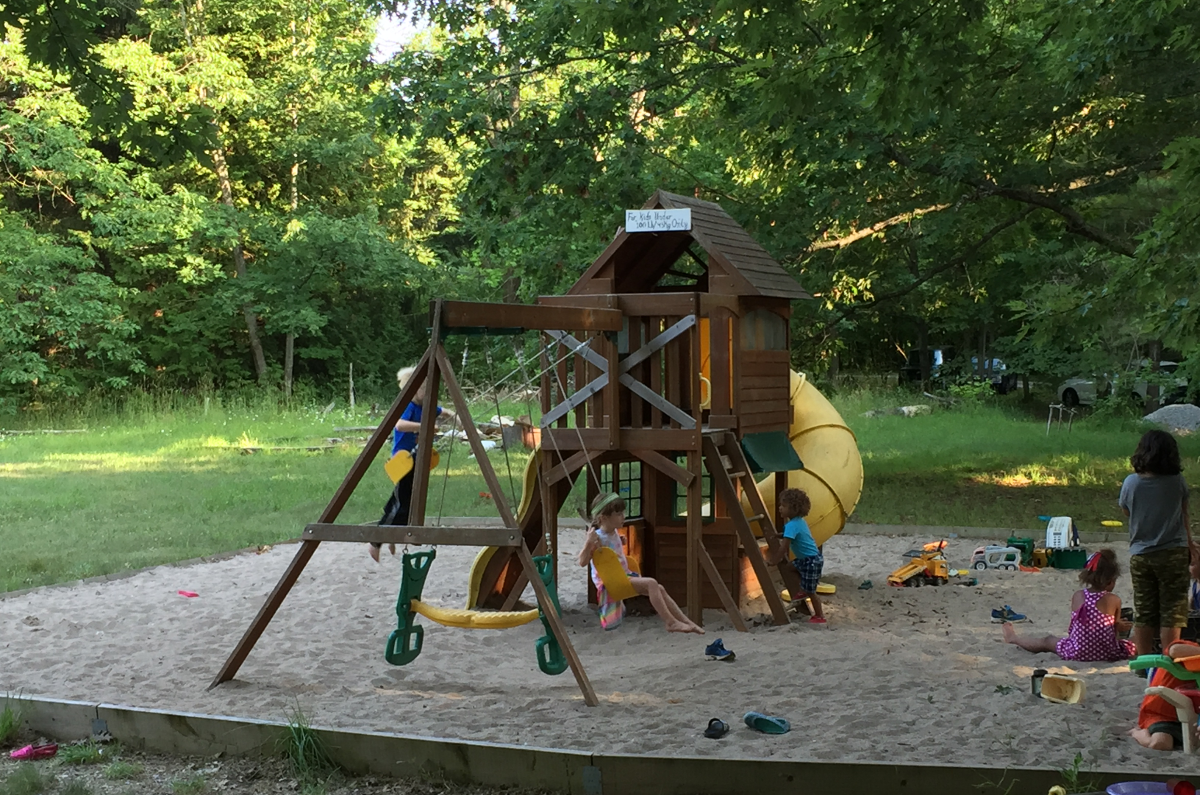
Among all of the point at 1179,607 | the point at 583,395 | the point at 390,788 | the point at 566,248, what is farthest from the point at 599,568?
the point at 566,248

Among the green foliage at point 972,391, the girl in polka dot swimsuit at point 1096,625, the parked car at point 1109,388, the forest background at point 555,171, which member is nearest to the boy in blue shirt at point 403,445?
the forest background at point 555,171

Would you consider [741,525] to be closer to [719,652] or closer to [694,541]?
[694,541]

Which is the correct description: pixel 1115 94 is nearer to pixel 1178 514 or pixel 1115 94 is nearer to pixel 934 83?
pixel 934 83

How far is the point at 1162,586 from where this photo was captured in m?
5.81

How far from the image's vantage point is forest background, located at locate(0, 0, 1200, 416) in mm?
8266

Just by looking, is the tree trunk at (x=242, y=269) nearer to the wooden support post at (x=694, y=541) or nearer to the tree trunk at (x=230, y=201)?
the tree trunk at (x=230, y=201)

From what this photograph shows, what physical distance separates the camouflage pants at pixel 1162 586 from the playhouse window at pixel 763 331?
3047 mm

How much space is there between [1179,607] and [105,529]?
9644mm

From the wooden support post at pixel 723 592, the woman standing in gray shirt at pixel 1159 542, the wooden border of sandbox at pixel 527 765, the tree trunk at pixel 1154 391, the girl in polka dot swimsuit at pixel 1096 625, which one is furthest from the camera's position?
the tree trunk at pixel 1154 391

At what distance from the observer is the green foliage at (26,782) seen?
455cm

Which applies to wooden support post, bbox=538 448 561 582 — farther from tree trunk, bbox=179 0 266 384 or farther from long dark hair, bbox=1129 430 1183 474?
tree trunk, bbox=179 0 266 384

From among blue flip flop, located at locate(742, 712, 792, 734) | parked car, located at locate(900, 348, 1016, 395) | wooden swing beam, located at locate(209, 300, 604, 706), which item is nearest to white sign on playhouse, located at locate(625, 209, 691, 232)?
wooden swing beam, located at locate(209, 300, 604, 706)

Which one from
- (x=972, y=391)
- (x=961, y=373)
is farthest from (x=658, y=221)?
(x=961, y=373)

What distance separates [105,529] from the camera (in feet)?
37.1
